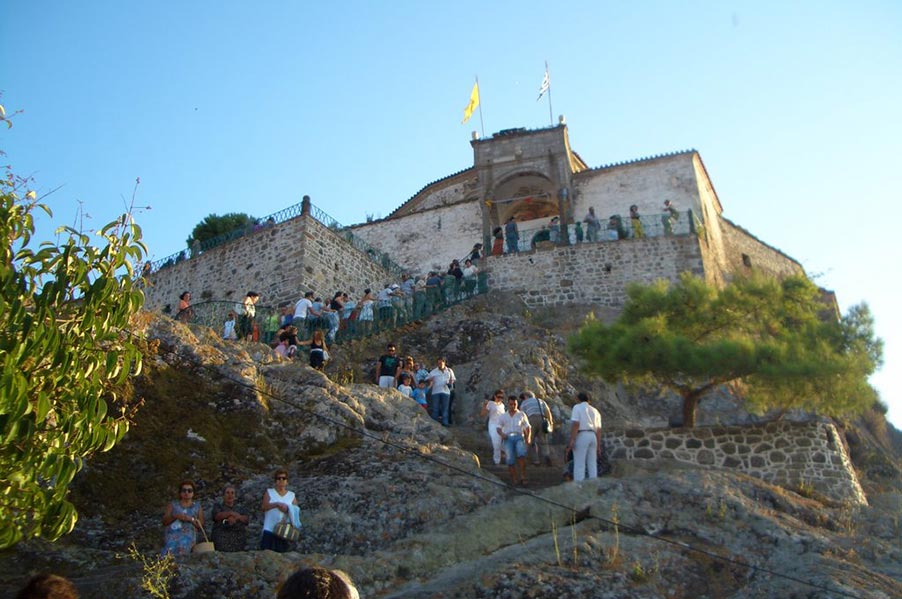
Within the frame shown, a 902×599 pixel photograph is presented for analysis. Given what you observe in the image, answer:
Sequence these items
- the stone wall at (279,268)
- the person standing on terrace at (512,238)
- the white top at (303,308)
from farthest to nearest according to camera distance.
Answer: the person standing on terrace at (512,238) < the stone wall at (279,268) < the white top at (303,308)

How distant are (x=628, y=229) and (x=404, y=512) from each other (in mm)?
18340

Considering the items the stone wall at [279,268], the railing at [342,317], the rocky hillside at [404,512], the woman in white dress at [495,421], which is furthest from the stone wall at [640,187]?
the woman in white dress at [495,421]

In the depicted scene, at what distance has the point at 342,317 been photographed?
69.2ft

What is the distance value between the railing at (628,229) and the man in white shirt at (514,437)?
1456 cm

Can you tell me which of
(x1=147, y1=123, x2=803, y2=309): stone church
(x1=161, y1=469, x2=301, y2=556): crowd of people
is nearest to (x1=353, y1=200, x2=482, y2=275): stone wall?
(x1=147, y1=123, x2=803, y2=309): stone church

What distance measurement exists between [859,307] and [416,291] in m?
11.3

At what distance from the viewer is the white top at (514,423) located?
42.2 feet

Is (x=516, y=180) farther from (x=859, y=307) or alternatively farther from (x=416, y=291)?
(x=859, y=307)

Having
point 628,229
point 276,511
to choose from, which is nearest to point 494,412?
point 276,511

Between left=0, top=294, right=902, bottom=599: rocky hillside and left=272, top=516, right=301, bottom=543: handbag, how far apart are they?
332 mm

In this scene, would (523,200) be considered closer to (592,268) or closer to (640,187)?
(640,187)

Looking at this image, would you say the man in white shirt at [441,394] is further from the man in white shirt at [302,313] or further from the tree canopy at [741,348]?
the man in white shirt at [302,313]

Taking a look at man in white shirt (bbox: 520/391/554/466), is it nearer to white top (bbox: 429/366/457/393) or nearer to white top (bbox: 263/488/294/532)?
white top (bbox: 429/366/457/393)

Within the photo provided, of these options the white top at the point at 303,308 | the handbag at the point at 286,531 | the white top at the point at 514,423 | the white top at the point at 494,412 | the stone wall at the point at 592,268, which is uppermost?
the stone wall at the point at 592,268
